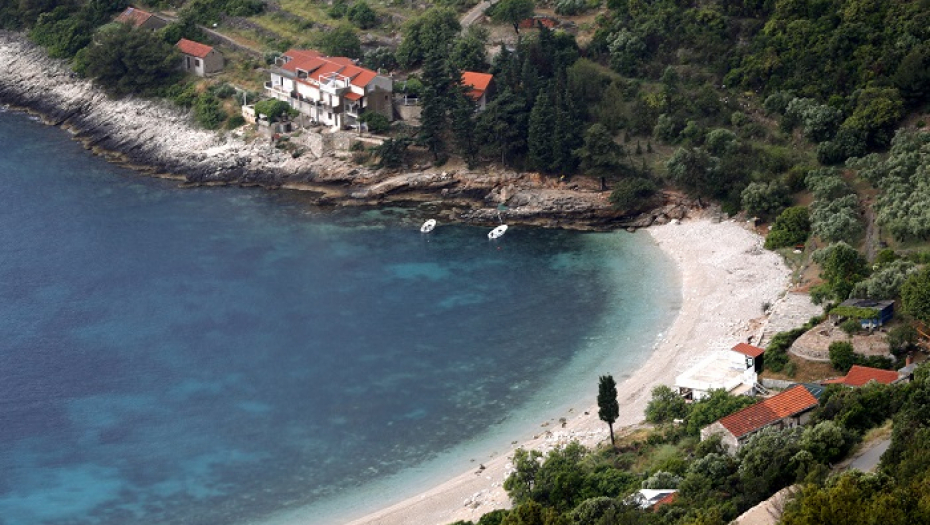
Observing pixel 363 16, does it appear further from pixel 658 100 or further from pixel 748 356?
pixel 748 356

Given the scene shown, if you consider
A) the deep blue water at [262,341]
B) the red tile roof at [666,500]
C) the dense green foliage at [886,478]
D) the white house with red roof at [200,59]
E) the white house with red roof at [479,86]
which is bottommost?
the deep blue water at [262,341]

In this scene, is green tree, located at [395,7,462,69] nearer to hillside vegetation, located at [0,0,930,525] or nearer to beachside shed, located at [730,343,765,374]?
hillside vegetation, located at [0,0,930,525]

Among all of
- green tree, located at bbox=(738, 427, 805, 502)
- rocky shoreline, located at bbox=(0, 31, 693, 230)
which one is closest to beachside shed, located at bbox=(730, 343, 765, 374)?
green tree, located at bbox=(738, 427, 805, 502)

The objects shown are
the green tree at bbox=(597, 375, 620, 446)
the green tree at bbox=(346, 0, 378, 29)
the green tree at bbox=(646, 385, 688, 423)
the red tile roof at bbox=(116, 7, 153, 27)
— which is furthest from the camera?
the red tile roof at bbox=(116, 7, 153, 27)

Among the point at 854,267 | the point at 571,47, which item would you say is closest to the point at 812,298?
the point at 854,267

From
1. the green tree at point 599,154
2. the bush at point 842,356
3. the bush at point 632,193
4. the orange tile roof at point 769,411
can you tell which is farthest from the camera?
the green tree at point 599,154

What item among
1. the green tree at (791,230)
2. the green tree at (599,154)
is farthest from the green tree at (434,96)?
the green tree at (791,230)

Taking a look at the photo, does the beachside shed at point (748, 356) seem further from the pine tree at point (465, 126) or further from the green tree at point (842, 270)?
the pine tree at point (465, 126)
